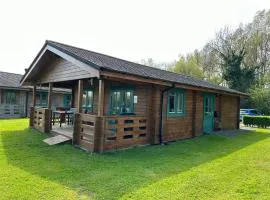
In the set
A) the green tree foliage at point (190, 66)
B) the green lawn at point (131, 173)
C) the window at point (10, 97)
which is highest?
the green tree foliage at point (190, 66)

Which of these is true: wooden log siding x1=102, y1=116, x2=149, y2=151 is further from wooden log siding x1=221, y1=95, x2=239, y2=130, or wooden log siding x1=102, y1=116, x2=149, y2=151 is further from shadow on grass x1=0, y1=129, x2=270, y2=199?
wooden log siding x1=221, y1=95, x2=239, y2=130

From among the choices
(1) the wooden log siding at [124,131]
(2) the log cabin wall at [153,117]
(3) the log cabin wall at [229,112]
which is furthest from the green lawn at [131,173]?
(3) the log cabin wall at [229,112]

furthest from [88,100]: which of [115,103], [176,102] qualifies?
[176,102]

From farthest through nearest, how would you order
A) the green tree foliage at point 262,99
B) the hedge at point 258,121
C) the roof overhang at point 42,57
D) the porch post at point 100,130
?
the green tree foliage at point 262,99, the hedge at point 258,121, the roof overhang at point 42,57, the porch post at point 100,130

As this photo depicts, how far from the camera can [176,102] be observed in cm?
1051

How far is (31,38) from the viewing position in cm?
1562

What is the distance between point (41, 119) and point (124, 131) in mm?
4858

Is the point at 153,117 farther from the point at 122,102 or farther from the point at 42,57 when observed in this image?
the point at 42,57

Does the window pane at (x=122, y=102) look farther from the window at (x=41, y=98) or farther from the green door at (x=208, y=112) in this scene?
the window at (x=41, y=98)

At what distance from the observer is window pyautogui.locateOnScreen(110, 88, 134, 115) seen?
396 inches

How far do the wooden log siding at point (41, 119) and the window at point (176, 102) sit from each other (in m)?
5.34

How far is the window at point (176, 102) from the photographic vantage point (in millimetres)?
10125

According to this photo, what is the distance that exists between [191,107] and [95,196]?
8.25 meters

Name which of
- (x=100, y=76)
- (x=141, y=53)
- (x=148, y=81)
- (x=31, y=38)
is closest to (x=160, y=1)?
(x=148, y=81)
